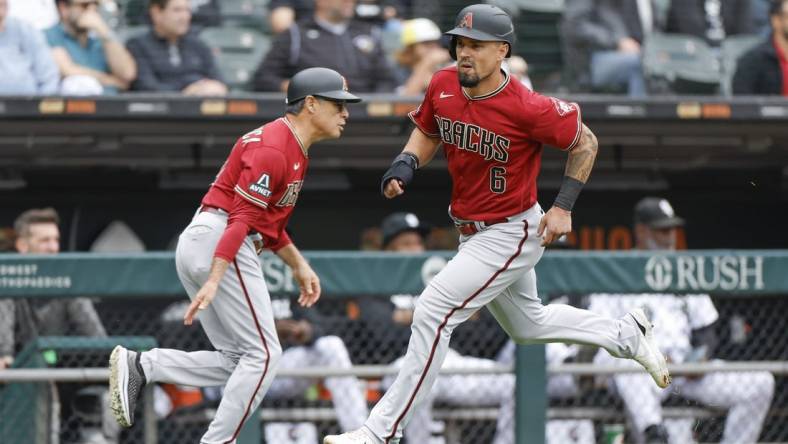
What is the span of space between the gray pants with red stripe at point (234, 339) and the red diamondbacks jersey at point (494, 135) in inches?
33.7

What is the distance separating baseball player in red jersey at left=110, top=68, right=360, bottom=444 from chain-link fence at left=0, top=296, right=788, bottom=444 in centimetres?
84

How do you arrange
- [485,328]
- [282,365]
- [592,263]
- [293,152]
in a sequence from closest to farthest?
[293,152] → [592,263] → [282,365] → [485,328]

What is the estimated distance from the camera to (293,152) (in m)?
5.11

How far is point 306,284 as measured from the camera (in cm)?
550

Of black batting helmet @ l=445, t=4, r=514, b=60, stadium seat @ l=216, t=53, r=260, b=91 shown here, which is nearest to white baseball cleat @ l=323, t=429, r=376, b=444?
black batting helmet @ l=445, t=4, r=514, b=60

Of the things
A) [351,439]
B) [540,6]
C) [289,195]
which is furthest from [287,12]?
[351,439]

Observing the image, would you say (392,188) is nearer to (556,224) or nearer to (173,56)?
(556,224)

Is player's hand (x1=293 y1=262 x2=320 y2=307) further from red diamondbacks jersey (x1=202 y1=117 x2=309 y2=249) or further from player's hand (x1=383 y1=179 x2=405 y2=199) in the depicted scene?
player's hand (x1=383 y1=179 x2=405 y2=199)

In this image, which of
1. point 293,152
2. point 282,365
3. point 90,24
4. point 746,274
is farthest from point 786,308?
point 90,24

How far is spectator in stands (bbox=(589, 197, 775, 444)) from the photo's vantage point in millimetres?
6441

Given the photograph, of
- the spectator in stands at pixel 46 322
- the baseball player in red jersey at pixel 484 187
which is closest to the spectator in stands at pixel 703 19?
the baseball player in red jersey at pixel 484 187

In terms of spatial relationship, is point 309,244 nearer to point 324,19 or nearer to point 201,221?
point 324,19

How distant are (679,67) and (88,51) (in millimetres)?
3722

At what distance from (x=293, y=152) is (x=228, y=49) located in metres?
3.80
